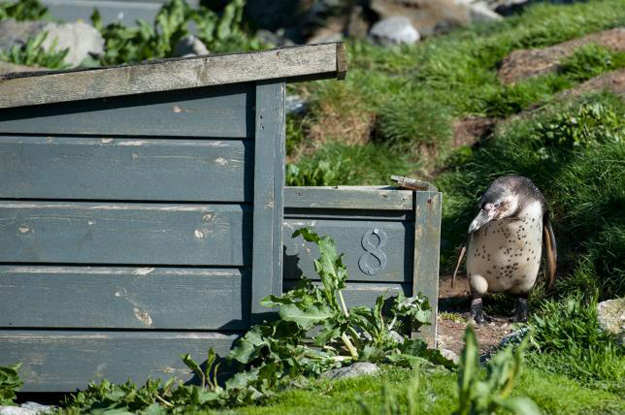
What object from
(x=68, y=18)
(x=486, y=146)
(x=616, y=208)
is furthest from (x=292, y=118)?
(x=68, y=18)

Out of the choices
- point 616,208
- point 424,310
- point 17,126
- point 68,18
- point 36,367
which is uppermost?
point 68,18

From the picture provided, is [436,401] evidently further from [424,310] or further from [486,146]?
[486,146]

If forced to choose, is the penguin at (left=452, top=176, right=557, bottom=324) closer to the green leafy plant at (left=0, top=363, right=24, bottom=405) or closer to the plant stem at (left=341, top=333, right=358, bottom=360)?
the plant stem at (left=341, top=333, right=358, bottom=360)

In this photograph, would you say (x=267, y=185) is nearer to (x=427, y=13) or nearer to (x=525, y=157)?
(x=525, y=157)

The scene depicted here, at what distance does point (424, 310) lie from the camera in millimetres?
4738

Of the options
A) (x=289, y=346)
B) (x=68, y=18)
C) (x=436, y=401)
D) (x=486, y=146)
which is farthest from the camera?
(x=68, y=18)

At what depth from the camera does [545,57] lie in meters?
9.48

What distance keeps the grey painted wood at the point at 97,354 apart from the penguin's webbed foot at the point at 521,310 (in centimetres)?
219

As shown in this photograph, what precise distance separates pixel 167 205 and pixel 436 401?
5.28 ft

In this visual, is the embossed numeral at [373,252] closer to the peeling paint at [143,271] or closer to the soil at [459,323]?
the soil at [459,323]

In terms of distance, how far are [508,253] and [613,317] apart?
114cm

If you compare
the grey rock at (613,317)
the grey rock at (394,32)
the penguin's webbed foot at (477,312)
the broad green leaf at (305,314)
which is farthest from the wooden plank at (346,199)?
the grey rock at (394,32)

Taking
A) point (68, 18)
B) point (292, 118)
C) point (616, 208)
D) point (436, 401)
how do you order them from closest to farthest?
1. point (436, 401)
2. point (616, 208)
3. point (292, 118)
4. point (68, 18)

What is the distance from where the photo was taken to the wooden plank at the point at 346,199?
480 centimetres
